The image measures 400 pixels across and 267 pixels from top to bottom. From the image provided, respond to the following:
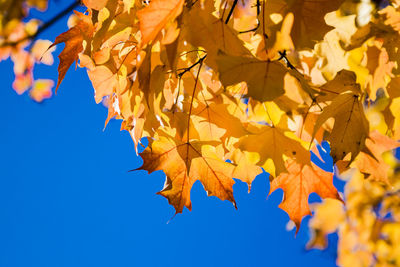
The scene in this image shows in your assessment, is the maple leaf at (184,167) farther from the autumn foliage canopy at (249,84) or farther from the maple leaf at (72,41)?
the maple leaf at (72,41)

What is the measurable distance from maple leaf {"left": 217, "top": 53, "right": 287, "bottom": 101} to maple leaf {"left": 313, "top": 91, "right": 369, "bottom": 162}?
198mm

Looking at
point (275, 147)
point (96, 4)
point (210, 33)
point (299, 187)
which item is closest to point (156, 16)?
point (210, 33)

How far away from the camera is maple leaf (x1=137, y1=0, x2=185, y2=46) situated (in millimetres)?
561

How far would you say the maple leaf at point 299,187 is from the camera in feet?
3.05

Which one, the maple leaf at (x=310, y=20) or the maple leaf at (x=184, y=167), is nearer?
the maple leaf at (x=310, y=20)

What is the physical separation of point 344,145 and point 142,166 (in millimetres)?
528

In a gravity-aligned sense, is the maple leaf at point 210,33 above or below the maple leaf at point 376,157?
above

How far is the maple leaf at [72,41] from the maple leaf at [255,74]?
0.47m

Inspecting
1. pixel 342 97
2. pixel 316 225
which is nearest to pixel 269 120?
pixel 342 97

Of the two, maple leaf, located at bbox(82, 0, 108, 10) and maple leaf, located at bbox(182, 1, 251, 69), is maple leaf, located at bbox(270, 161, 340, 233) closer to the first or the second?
maple leaf, located at bbox(182, 1, 251, 69)

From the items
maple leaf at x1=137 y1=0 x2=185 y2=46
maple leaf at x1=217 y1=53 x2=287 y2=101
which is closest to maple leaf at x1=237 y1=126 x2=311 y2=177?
maple leaf at x1=217 y1=53 x2=287 y2=101

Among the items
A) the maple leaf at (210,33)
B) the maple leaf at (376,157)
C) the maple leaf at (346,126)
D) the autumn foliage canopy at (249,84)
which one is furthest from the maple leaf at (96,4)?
the maple leaf at (376,157)

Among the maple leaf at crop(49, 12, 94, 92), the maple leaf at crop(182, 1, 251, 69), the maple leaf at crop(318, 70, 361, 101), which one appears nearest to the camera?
the maple leaf at crop(182, 1, 251, 69)

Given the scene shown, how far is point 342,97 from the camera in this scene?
0.74m
